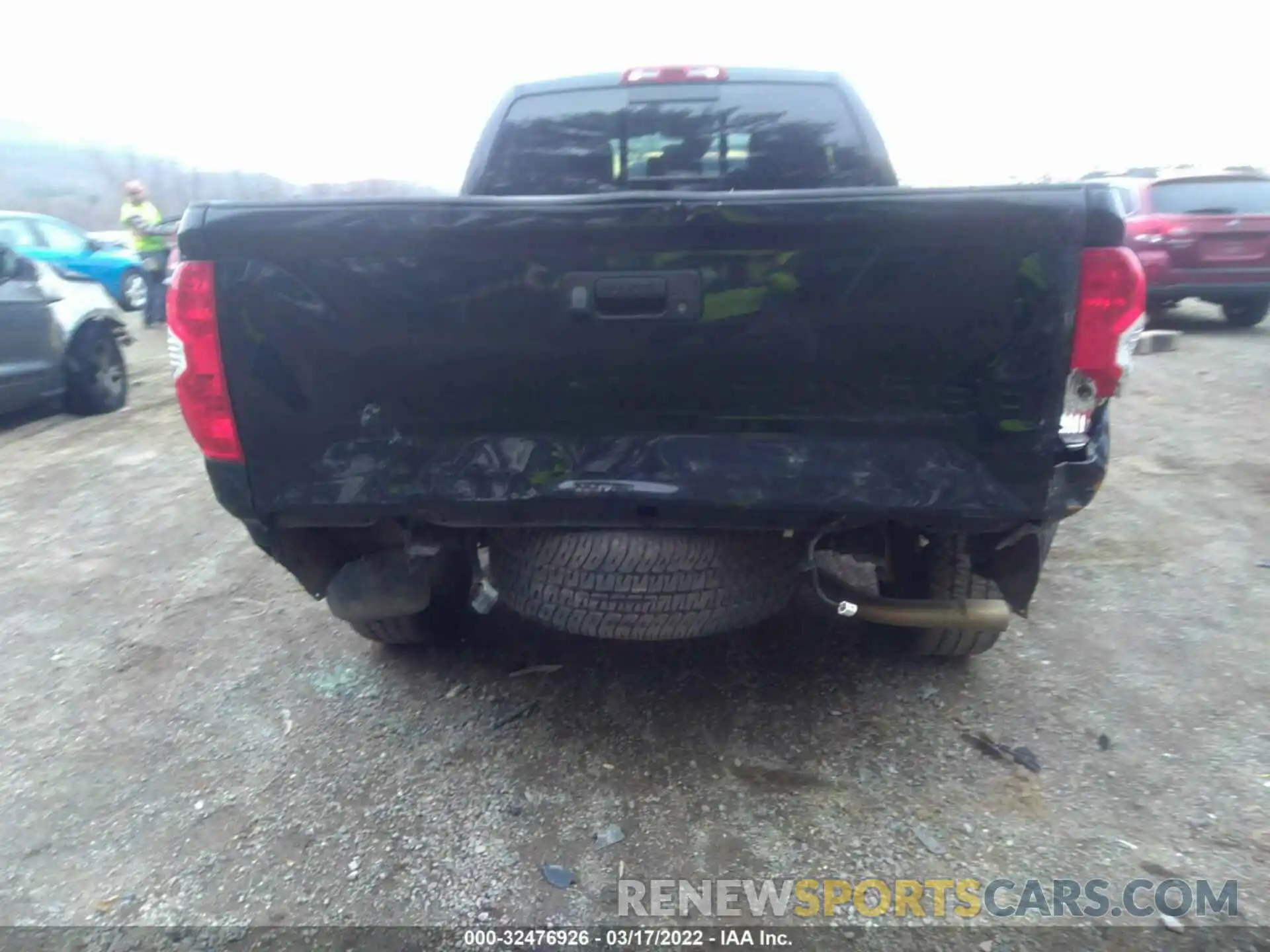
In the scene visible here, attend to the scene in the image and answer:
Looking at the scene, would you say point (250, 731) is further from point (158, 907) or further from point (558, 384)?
point (558, 384)

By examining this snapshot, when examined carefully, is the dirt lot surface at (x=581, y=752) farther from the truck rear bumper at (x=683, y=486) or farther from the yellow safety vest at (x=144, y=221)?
the yellow safety vest at (x=144, y=221)

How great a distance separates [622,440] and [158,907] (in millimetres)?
1656

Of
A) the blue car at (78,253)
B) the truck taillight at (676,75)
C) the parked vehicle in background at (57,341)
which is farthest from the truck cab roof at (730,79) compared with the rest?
the blue car at (78,253)

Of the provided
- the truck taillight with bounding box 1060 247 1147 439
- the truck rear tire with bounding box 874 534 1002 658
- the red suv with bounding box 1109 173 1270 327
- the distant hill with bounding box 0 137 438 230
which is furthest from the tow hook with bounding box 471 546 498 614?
the distant hill with bounding box 0 137 438 230

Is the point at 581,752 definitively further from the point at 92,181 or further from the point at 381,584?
the point at 92,181

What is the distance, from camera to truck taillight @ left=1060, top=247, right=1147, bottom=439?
7.09 feet

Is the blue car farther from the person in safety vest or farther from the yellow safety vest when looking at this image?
the yellow safety vest

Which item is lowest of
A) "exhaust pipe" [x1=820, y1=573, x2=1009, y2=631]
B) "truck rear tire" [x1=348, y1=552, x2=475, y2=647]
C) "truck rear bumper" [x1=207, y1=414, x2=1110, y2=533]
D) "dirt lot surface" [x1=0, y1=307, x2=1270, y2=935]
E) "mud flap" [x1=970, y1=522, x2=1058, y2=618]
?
"dirt lot surface" [x1=0, y1=307, x2=1270, y2=935]

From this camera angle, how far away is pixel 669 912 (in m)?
2.27

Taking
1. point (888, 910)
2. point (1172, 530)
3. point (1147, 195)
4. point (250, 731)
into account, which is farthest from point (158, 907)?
point (1147, 195)

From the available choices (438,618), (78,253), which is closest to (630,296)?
(438,618)

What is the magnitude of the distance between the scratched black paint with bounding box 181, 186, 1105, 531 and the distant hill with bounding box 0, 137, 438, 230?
1621 cm

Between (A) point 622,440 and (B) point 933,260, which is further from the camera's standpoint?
(A) point 622,440

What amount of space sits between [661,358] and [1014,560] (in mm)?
1200
